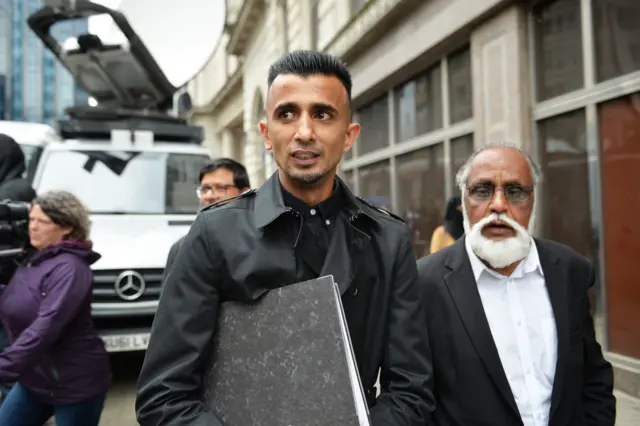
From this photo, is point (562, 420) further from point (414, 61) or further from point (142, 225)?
point (414, 61)

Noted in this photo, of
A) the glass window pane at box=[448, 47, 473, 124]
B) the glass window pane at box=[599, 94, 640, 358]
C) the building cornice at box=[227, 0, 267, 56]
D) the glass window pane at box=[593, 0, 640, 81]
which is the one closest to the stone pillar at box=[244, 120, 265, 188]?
A: the building cornice at box=[227, 0, 267, 56]

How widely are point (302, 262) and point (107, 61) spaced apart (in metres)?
6.72

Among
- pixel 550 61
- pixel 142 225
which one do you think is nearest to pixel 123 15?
pixel 142 225

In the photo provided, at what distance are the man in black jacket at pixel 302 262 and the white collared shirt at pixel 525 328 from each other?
1.82ft

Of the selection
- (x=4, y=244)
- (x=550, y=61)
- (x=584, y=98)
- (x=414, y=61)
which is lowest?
(x=4, y=244)

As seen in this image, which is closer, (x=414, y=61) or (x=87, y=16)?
(x=87, y=16)

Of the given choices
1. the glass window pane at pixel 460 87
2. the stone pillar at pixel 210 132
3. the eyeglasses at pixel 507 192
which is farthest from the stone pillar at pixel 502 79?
the stone pillar at pixel 210 132

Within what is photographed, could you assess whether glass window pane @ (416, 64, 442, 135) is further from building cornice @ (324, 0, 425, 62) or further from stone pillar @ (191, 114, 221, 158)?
stone pillar @ (191, 114, 221, 158)

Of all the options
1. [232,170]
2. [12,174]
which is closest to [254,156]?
[12,174]

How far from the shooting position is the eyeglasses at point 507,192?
193 cm

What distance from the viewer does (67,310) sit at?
2.86 meters

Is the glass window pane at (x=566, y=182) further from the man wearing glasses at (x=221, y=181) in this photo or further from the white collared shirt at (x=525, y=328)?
the white collared shirt at (x=525, y=328)

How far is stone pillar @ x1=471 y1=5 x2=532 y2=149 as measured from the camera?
614cm

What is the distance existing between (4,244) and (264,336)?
283 centimetres
